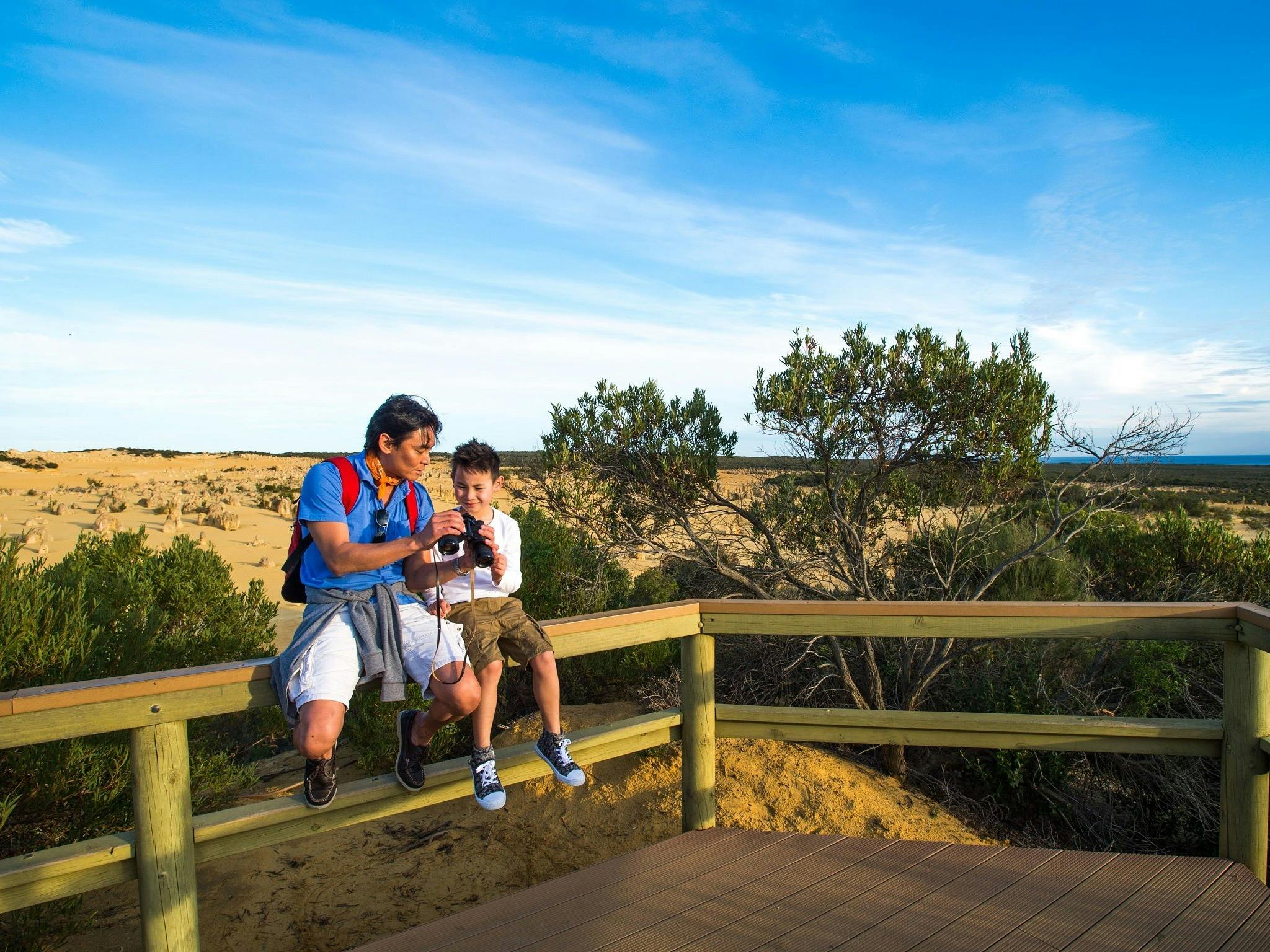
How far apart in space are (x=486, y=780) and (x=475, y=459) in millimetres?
1101

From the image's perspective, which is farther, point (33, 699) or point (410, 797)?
point (410, 797)

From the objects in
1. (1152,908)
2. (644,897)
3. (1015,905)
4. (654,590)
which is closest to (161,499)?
(654,590)

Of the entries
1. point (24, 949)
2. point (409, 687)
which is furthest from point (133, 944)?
point (409, 687)

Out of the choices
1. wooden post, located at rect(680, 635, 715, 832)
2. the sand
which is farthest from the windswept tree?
wooden post, located at rect(680, 635, 715, 832)

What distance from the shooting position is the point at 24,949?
11.5 ft

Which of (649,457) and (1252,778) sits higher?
(649,457)

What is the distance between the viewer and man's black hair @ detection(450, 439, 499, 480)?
2.99m

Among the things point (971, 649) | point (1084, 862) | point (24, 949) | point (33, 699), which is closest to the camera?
point (33, 699)

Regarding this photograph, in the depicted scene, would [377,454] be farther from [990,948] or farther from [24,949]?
[24,949]

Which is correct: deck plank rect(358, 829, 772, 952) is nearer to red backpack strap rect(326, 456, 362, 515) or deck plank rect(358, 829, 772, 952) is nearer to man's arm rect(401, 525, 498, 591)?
man's arm rect(401, 525, 498, 591)

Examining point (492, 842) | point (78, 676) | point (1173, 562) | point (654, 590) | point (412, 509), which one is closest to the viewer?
point (412, 509)

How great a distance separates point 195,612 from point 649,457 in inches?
165

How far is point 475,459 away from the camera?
9.88ft

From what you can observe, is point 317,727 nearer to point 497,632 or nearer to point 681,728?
point 497,632
